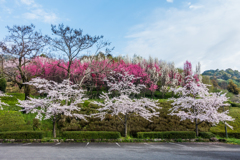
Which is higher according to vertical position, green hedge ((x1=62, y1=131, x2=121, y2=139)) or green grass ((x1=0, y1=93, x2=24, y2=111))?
green grass ((x1=0, y1=93, x2=24, y2=111))

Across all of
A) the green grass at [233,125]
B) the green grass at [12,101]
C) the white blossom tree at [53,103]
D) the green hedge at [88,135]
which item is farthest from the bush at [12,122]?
the green grass at [233,125]

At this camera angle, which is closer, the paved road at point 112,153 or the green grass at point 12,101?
the paved road at point 112,153

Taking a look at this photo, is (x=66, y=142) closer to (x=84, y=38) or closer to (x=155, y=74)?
(x=84, y=38)

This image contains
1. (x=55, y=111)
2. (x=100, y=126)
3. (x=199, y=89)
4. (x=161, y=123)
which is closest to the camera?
(x=55, y=111)

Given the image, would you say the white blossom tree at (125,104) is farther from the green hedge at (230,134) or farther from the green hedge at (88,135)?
the green hedge at (230,134)

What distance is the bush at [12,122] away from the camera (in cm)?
1660

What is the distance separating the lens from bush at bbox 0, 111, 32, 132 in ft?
54.4

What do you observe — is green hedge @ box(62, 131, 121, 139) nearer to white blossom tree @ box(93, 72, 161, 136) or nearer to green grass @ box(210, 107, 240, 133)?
white blossom tree @ box(93, 72, 161, 136)

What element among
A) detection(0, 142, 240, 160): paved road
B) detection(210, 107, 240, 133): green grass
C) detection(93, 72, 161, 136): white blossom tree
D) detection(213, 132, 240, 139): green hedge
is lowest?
detection(213, 132, 240, 139): green hedge

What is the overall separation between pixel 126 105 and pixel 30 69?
84.3 feet

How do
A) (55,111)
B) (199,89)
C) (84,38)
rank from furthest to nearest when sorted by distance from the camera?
(84,38) → (199,89) → (55,111)

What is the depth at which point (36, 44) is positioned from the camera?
22.6 m

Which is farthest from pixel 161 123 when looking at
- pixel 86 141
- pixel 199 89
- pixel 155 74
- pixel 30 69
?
pixel 30 69

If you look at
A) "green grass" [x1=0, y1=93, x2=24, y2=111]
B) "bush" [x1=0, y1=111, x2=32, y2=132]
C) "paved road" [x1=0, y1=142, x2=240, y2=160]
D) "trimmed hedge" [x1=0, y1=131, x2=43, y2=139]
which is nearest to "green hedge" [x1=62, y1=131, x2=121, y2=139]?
"trimmed hedge" [x1=0, y1=131, x2=43, y2=139]
